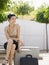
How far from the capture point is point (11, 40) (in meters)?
6.57

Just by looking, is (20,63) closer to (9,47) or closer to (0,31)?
(9,47)

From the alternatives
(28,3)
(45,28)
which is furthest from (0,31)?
(28,3)

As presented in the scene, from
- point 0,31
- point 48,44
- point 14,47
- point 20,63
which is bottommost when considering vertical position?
point 48,44

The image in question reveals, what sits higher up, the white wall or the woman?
the woman

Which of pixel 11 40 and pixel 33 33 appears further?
pixel 33 33

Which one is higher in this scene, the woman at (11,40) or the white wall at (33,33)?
the woman at (11,40)

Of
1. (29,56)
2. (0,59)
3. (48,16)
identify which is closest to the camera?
(29,56)

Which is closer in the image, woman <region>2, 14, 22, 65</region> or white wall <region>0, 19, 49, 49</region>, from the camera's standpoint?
woman <region>2, 14, 22, 65</region>

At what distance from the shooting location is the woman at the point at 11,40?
6531 millimetres

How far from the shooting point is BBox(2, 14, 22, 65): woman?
21.4 ft

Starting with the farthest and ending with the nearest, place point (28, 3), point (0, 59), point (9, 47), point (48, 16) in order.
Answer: point (28, 3)
point (48, 16)
point (0, 59)
point (9, 47)

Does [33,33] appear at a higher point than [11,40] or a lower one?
lower

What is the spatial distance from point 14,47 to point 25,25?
41.4ft

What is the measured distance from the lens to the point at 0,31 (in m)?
18.5
